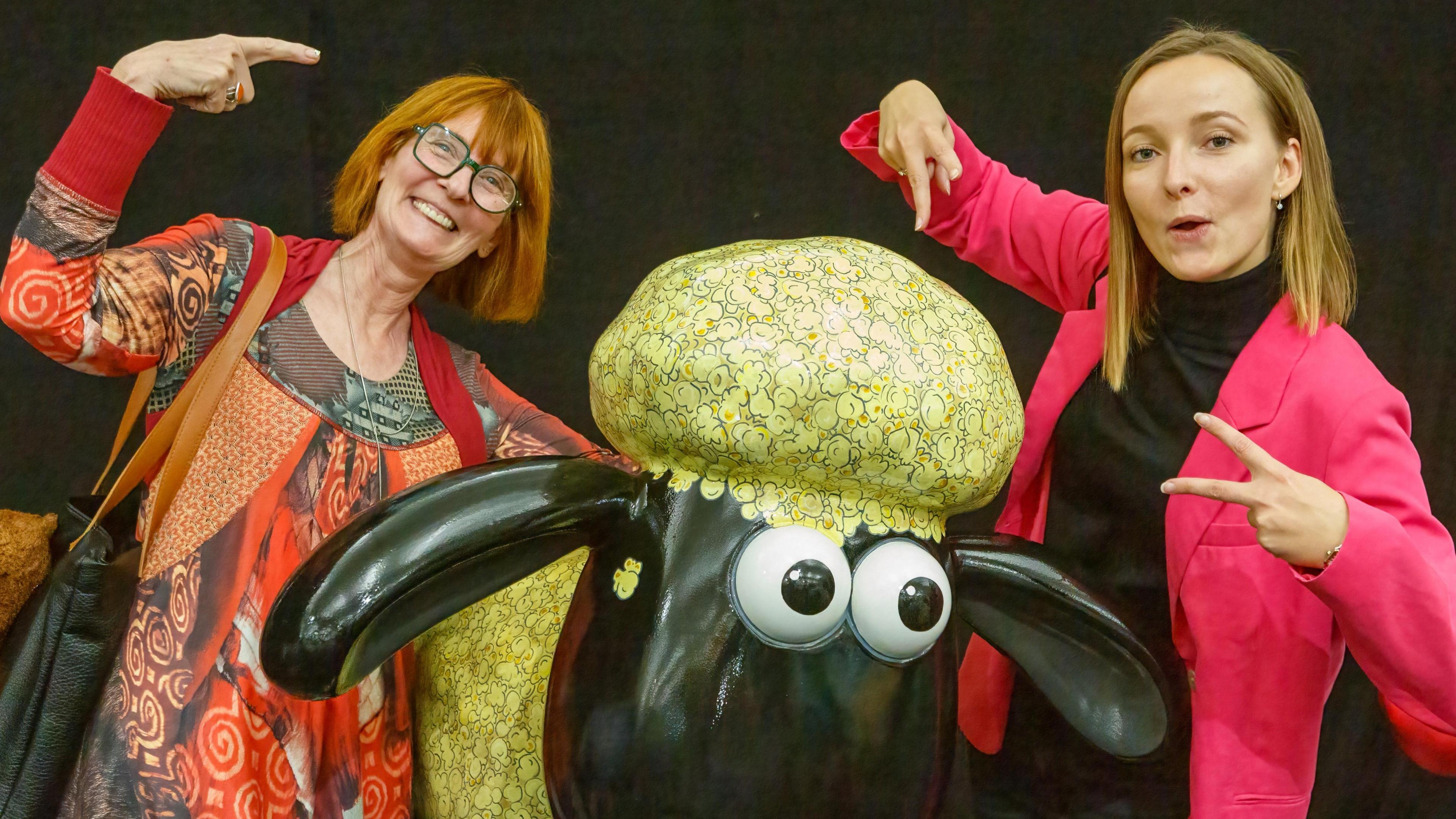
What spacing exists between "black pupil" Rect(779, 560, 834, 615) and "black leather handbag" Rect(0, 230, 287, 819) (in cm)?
61

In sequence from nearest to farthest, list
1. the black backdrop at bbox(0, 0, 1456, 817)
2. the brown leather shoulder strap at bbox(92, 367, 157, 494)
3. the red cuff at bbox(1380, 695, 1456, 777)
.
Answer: the red cuff at bbox(1380, 695, 1456, 777)
the brown leather shoulder strap at bbox(92, 367, 157, 494)
the black backdrop at bbox(0, 0, 1456, 817)

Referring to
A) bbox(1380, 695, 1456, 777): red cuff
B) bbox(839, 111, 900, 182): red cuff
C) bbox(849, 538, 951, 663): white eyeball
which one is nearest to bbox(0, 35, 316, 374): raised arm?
bbox(839, 111, 900, 182): red cuff

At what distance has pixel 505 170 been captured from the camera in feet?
4.40

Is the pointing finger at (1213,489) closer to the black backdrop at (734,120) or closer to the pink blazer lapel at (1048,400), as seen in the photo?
the pink blazer lapel at (1048,400)

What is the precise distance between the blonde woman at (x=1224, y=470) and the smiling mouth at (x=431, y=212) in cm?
48

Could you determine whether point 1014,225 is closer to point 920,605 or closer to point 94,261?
point 920,605

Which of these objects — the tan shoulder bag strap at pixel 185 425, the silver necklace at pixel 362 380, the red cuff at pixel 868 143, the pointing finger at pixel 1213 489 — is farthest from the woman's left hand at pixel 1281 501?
the tan shoulder bag strap at pixel 185 425

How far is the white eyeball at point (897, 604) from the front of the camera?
0.95 meters

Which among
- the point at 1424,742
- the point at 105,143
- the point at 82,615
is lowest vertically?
the point at 1424,742

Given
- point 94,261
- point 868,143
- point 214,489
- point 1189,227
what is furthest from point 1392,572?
point 94,261

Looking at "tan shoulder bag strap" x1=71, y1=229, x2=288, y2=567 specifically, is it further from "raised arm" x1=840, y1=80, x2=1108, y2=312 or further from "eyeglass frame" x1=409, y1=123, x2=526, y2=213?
"raised arm" x1=840, y1=80, x2=1108, y2=312

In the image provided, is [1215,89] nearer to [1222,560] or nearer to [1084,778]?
[1222,560]

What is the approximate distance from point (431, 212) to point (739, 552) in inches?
21.7

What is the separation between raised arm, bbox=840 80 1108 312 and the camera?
1.36 m
